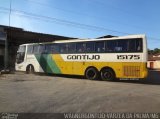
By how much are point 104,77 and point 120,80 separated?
1.33 metres

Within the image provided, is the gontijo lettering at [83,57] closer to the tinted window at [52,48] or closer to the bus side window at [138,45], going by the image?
the tinted window at [52,48]

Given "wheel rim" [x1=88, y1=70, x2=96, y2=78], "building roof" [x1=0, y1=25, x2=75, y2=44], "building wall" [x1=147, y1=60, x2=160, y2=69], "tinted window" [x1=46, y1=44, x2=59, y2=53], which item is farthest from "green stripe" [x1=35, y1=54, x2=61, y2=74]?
"building wall" [x1=147, y1=60, x2=160, y2=69]

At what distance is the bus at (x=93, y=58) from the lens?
56.5 feet

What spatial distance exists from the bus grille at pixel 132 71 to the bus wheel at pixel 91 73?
2.50 metres

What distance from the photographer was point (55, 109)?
8492mm

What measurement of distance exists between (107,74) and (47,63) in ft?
Answer: 20.5

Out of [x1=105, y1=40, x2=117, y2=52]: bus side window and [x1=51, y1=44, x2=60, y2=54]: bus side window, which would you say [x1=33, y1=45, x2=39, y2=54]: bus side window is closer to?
[x1=51, y1=44, x2=60, y2=54]: bus side window

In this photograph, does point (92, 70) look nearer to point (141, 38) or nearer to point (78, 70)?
point (78, 70)

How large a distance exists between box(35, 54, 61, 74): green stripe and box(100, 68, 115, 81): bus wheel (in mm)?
4453

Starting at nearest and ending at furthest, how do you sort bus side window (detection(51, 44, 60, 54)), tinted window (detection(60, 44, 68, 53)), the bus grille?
the bus grille < tinted window (detection(60, 44, 68, 53)) < bus side window (detection(51, 44, 60, 54))

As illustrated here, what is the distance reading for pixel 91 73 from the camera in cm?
1986

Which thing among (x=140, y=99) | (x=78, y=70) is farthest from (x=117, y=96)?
(x=78, y=70)

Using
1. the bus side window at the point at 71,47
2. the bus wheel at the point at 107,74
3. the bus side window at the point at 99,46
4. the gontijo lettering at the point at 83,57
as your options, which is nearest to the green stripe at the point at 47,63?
the gontijo lettering at the point at 83,57

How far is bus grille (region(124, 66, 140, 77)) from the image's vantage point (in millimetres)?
17141
